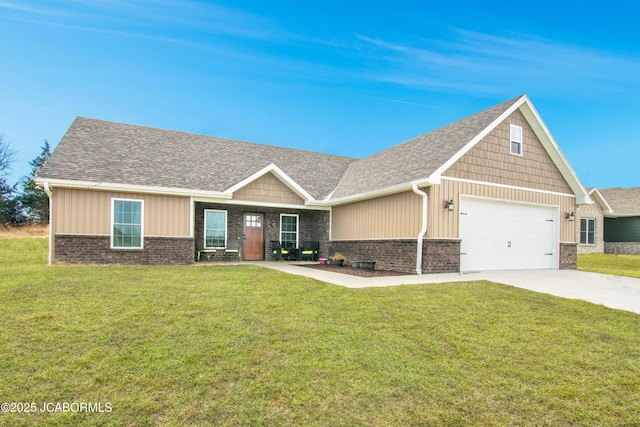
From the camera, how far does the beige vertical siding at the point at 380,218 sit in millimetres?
10867

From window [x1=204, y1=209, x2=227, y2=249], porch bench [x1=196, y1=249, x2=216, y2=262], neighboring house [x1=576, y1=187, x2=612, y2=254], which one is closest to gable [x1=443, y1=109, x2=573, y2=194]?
window [x1=204, y1=209, x2=227, y2=249]

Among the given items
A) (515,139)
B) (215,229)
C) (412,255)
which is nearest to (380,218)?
(412,255)

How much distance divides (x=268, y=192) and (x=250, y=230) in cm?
209

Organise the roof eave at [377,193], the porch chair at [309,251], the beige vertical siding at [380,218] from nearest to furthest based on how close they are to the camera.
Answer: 1. the roof eave at [377,193]
2. the beige vertical siding at [380,218]
3. the porch chair at [309,251]

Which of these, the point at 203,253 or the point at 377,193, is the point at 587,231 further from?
the point at 203,253

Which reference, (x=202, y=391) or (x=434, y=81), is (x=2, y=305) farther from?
(x=434, y=81)

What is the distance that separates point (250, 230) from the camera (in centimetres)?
1566

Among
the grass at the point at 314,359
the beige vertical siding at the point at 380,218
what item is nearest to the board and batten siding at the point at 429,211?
the beige vertical siding at the point at 380,218

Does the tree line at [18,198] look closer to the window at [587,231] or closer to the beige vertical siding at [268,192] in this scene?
the beige vertical siding at [268,192]

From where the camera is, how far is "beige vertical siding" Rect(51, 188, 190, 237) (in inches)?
445

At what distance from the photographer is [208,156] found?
15.9 metres

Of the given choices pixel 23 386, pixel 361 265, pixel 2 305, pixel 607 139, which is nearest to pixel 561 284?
pixel 361 265

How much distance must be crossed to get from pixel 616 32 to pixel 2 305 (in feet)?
71.9

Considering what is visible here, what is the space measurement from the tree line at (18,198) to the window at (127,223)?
29.1 metres
